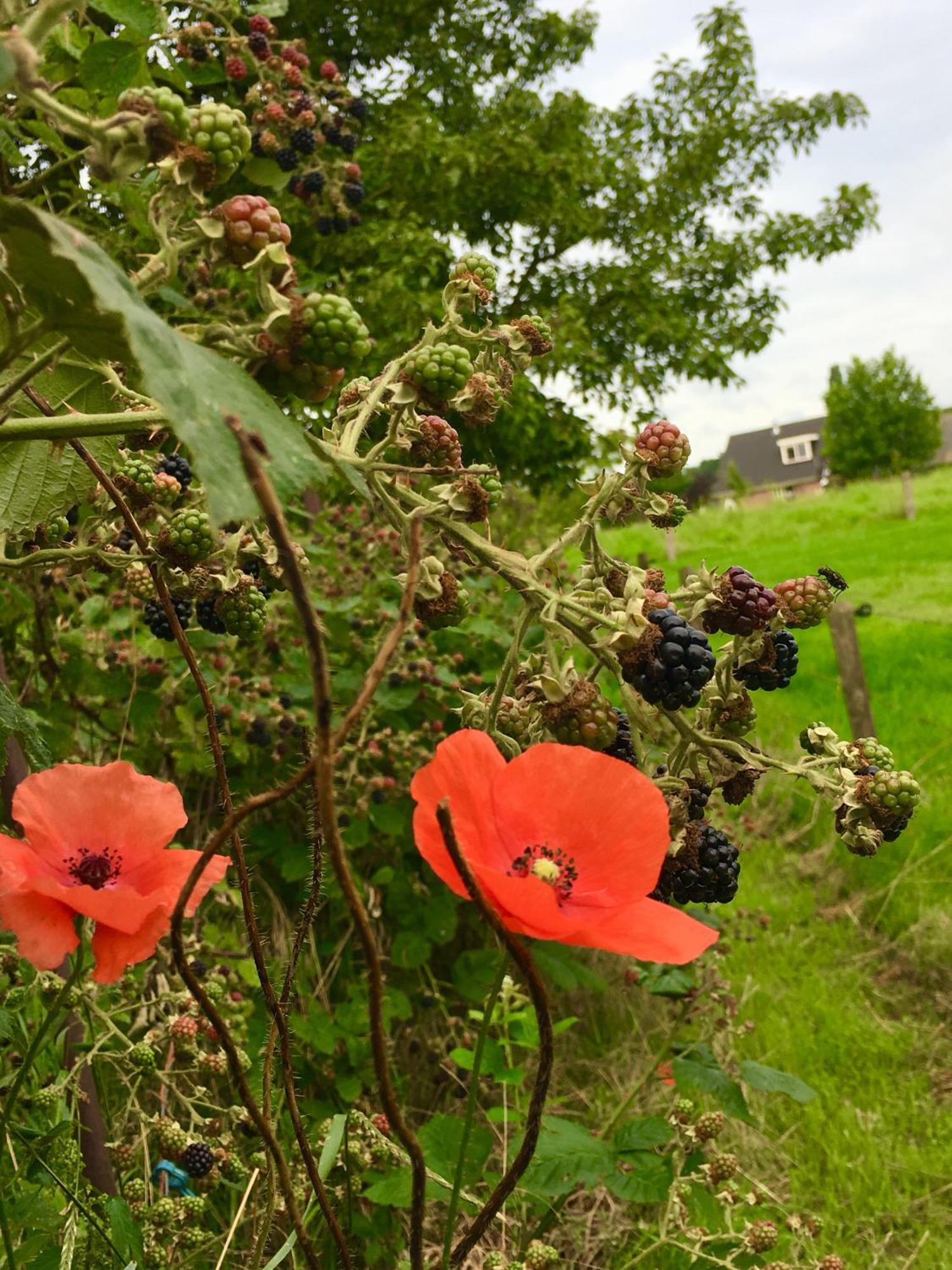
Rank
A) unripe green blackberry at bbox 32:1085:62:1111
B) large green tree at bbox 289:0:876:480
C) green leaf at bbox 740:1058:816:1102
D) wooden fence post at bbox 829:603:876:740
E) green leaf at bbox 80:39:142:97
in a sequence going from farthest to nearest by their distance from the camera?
1. large green tree at bbox 289:0:876:480
2. wooden fence post at bbox 829:603:876:740
3. green leaf at bbox 740:1058:816:1102
4. unripe green blackberry at bbox 32:1085:62:1111
5. green leaf at bbox 80:39:142:97

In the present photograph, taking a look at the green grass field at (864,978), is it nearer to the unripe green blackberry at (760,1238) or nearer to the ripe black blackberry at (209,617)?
the ripe black blackberry at (209,617)

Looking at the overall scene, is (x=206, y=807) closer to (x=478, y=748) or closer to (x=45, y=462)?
Answer: (x=45, y=462)

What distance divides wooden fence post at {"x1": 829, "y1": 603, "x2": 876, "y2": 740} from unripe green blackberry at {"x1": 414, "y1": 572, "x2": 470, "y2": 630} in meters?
4.20

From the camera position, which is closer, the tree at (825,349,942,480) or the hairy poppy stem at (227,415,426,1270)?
the hairy poppy stem at (227,415,426,1270)

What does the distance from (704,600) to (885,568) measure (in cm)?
869

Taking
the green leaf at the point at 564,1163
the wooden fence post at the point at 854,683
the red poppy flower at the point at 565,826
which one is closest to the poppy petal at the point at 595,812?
the red poppy flower at the point at 565,826

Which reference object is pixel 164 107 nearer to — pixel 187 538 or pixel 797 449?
pixel 187 538

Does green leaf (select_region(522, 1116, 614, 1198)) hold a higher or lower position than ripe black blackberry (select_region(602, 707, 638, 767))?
lower

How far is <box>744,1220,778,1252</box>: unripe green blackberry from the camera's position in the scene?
1.37 meters

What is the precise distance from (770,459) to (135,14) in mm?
48579

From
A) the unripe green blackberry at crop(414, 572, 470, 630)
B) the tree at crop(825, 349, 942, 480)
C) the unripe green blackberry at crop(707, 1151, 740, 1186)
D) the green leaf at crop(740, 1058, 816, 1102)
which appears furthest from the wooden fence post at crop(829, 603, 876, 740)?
the tree at crop(825, 349, 942, 480)

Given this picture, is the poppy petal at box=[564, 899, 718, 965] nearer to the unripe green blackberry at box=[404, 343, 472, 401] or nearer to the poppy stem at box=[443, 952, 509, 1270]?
the poppy stem at box=[443, 952, 509, 1270]

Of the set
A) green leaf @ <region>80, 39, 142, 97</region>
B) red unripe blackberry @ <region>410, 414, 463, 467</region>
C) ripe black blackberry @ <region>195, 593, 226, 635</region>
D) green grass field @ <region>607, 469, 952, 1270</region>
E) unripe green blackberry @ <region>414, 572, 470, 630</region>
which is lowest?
green grass field @ <region>607, 469, 952, 1270</region>

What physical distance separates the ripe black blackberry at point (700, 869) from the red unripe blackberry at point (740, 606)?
0.11 meters
